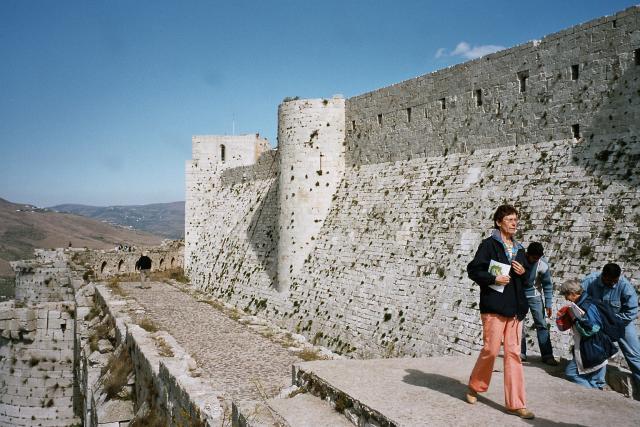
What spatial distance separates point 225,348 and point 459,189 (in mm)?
7484

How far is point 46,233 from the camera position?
487 feet

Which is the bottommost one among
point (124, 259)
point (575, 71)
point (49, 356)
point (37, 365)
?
point (37, 365)

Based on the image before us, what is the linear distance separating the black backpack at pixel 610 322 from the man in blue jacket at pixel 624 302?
4cm

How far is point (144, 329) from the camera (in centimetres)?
1328

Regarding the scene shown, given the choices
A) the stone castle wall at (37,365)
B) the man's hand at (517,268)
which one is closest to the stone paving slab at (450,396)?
the man's hand at (517,268)

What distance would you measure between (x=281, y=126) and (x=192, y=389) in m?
13.6

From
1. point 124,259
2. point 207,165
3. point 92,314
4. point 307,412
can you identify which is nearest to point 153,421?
point 307,412

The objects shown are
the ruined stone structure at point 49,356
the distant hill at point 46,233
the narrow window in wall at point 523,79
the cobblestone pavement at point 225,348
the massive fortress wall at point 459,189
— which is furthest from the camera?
the distant hill at point 46,233

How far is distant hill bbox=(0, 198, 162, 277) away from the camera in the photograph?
128 metres

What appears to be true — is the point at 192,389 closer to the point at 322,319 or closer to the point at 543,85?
the point at 322,319

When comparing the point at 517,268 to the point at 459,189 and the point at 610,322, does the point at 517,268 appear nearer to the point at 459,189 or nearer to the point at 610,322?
the point at 610,322

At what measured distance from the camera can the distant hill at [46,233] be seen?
420ft

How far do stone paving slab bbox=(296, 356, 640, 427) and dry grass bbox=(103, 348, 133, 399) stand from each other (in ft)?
22.8

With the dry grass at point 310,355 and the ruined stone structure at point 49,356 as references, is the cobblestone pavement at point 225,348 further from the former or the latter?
the ruined stone structure at point 49,356
